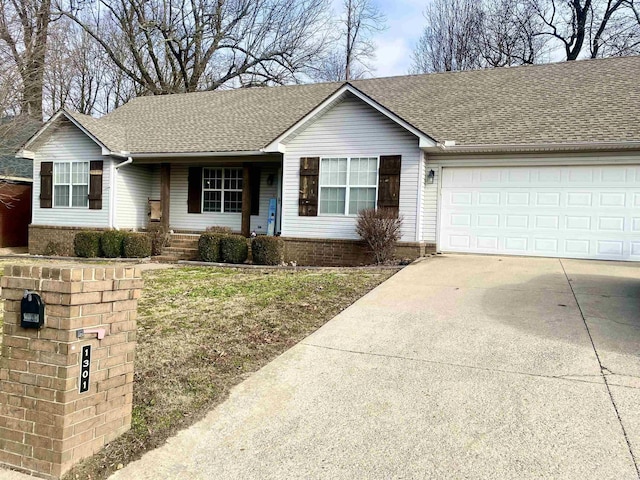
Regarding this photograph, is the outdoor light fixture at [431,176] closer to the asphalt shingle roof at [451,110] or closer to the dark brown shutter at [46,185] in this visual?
the asphalt shingle roof at [451,110]

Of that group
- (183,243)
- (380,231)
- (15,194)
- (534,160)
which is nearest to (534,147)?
(534,160)

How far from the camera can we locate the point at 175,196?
→ 16375 millimetres

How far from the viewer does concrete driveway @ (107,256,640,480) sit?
311cm

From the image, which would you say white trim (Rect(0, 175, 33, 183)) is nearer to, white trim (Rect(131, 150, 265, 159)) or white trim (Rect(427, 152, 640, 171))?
white trim (Rect(131, 150, 265, 159))

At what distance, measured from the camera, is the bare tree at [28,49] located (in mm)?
15516

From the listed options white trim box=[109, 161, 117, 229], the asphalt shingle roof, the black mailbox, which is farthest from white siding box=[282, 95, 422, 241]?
the black mailbox

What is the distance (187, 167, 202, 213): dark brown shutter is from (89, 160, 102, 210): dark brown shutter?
8.91ft

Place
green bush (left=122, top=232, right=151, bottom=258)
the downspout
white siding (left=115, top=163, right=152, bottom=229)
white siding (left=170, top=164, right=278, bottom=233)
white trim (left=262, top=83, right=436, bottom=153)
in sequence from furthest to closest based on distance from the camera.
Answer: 1. white siding (left=115, top=163, right=152, bottom=229)
2. white siding (left=170, top=164, right=278, bottom=233)
3. the downspout
4. green bush (left=122, top=232, right=151, bottom=258)
5. white trim (left=262, top=83, right=436, bottom=153)

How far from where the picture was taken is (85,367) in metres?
3.11

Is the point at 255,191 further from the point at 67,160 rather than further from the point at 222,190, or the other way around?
the point at 67,160

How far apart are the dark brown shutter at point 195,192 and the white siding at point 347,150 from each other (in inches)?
165

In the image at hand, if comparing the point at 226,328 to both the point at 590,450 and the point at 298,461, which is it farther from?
the point at 590,450

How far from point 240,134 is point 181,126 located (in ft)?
9.73

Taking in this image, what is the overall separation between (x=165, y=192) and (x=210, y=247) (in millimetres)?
3807
